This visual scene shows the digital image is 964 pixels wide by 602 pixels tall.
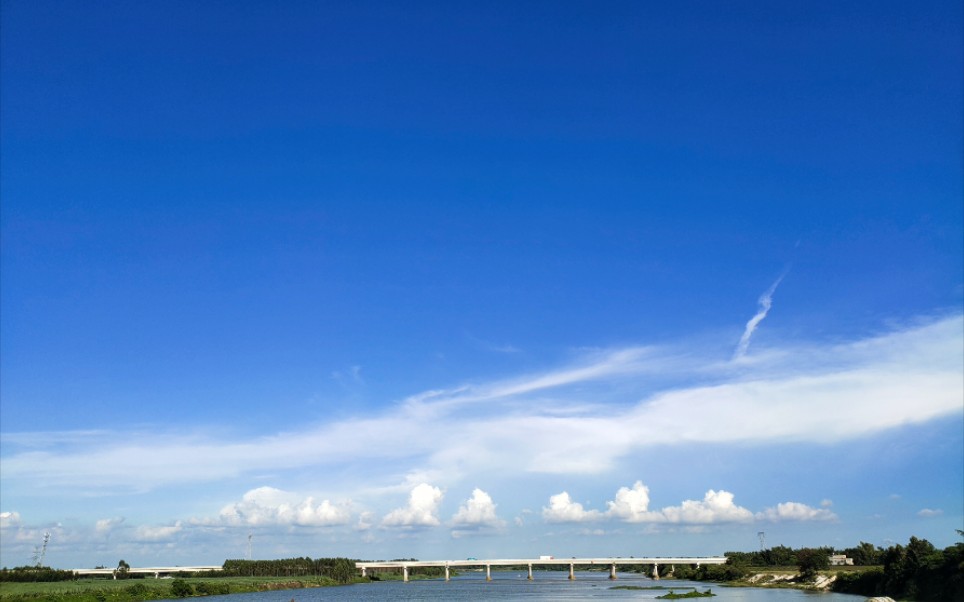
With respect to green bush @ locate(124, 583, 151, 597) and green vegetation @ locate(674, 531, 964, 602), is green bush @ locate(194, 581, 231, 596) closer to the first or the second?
green bush @ locate(124, 583, 151, 597)

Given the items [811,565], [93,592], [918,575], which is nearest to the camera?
[918,575]

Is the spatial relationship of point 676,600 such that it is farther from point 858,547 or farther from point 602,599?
point 858,547

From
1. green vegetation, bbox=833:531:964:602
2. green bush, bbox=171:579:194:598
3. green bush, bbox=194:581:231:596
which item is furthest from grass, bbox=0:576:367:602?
green vegetation, bbox=833:531:964:602

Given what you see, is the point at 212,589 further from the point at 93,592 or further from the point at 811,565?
the point at 811,565

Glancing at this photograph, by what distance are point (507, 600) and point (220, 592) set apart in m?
84.0

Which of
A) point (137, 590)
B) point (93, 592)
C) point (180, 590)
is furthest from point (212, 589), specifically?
point (93, 592)

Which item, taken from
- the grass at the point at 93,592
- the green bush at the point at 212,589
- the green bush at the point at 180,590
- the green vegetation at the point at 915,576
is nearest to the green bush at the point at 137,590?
the grass at the point at 93,592

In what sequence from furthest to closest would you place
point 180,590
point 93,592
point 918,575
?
point 180,590 → point 93,592 → point 918,575

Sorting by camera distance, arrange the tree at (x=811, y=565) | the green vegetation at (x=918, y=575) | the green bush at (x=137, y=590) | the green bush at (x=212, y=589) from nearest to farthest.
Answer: the green vegetation at (x=918, y=575), the green bush at (x=137, y=590), the tree at (x=811, y=565), the green bush at (x=212, y=589)

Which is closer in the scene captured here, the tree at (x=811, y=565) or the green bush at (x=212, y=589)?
the tree at (x=811, y=565)

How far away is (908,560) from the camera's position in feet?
342

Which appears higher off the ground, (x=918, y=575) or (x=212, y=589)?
(x=918, y=575)

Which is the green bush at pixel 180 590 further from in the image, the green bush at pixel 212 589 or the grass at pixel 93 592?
the green bush at pixel 212 589

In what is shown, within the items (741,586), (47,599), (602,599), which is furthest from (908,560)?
(47,599)
